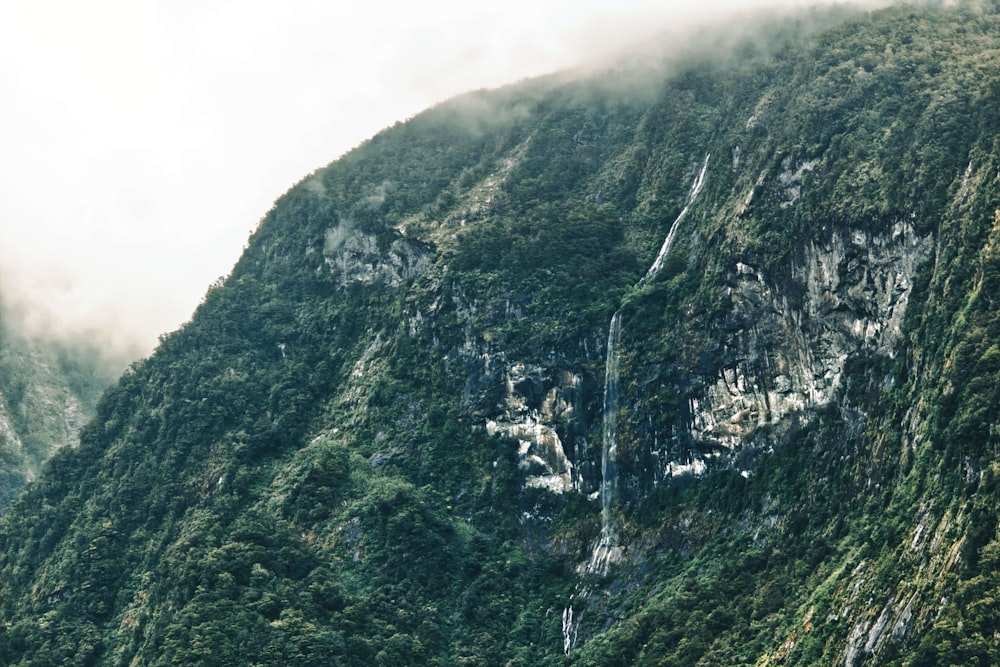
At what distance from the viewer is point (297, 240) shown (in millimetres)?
194875

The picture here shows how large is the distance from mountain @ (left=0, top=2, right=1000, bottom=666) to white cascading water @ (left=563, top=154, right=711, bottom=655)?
34 centimetres

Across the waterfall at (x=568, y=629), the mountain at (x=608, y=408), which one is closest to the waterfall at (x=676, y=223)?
the mountain at (x=608, y=408)

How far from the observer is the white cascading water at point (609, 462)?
140 m

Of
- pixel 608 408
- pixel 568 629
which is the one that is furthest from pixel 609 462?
pixel 568 629

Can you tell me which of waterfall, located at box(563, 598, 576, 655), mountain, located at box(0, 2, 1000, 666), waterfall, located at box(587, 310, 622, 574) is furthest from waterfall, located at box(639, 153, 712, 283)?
waterfall, located at box(563, 598, 576, 655)

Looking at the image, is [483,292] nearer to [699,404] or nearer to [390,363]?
[390,363]

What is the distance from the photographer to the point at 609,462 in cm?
14650

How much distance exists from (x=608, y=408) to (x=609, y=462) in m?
6.97

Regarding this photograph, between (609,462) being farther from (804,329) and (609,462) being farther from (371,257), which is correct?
(371,257)

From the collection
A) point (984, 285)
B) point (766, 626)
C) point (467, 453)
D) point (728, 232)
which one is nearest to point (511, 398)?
point (467, 453)

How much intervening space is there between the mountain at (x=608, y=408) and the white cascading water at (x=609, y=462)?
1.12 feet

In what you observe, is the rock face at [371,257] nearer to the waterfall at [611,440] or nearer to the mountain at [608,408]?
the mountain at [608,408]

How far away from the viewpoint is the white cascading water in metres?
140

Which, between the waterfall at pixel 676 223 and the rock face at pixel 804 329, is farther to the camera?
the waterfall at pixel 676 223
